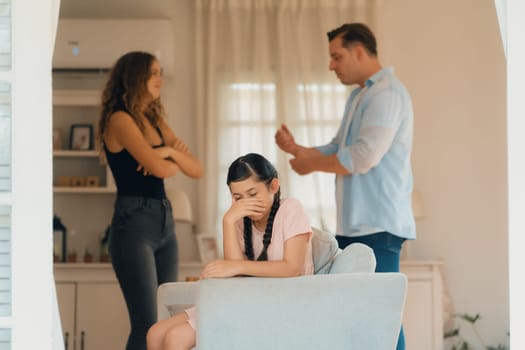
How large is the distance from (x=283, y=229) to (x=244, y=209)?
0.16 m

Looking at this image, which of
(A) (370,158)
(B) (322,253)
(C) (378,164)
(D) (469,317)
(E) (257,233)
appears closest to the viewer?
(E) (257,233)

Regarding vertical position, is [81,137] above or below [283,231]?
above

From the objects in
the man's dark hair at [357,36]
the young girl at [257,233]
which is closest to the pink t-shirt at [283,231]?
the young girl at [257,233]

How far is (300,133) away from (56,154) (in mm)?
1633

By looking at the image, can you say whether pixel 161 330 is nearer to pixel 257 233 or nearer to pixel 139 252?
pixel 257 233

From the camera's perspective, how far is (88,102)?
6.42m

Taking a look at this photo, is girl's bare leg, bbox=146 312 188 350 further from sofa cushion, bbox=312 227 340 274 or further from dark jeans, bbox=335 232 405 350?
dark jeans, bbox=335 232 405 350

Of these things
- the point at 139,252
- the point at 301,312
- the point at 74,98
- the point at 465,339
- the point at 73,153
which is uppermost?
the point at 74,98

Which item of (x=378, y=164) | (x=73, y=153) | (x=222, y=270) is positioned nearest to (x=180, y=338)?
(x=222, y=270)

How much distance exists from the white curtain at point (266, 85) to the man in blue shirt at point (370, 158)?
6.56ft

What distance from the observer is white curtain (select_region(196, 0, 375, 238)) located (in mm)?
6496

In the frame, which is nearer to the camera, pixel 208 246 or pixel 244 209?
pixel 244 209

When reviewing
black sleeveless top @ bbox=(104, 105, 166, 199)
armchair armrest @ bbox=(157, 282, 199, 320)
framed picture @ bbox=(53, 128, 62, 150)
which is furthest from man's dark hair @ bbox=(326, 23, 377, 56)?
framed picture @ bbox=(53, 128, 62, 150)

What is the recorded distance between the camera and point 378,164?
4277 mm
